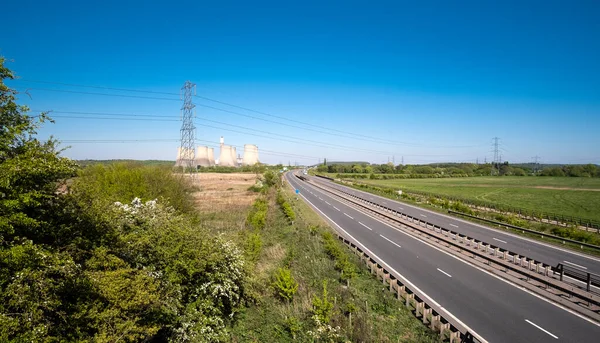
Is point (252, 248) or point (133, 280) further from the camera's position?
point (252, 248)

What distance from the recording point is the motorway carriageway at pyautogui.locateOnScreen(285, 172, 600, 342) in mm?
11426

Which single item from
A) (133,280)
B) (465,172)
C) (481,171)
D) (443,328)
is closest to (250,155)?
(465,172)

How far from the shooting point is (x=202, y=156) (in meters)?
158

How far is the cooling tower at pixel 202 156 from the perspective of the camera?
15439cm

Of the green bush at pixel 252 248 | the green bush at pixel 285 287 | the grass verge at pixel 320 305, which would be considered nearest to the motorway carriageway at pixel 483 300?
the grass verge at pixel 320 305

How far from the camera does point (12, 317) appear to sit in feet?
21.3

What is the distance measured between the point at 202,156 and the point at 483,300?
159 m

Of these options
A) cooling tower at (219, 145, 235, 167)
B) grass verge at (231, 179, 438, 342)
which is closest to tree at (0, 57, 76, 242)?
grass verge at (231, 179, 438, 342)

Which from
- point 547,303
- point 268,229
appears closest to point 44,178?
point 547,303

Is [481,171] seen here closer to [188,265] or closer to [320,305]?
[320,305]

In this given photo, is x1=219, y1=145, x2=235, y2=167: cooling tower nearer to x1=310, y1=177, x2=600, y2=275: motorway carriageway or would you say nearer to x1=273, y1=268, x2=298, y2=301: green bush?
x1=310, y1=177, x2=600, y2=275: motorway carriageway

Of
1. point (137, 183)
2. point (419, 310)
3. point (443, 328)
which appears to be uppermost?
point (137, 183)

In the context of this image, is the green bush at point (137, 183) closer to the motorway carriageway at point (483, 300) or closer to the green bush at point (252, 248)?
the green bush at point (252, 248)

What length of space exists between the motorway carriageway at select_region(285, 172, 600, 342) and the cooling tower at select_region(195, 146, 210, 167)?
14430 cm
